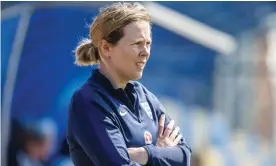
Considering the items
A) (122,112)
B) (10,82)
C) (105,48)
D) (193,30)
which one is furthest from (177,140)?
(10,82)

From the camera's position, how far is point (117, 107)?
7.65 feet

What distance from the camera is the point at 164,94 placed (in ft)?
19.2

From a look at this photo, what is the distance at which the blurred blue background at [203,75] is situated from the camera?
19.2 feet

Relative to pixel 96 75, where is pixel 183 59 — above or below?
above

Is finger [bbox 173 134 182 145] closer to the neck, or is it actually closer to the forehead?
the neck

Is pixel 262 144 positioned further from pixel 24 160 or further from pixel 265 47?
pixel 24 160

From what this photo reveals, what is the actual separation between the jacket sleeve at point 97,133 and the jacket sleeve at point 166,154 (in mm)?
63

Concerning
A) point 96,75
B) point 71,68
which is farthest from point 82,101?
point 71,68

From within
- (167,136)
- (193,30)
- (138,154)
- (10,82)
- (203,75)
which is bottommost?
(138,154)

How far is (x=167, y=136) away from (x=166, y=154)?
12 centimetres

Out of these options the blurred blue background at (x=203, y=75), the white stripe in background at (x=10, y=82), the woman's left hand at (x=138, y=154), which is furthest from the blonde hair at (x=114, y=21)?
the white stripe in background at (x=10, y=82)

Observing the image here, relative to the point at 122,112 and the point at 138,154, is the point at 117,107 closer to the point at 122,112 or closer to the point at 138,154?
the point at 122,112

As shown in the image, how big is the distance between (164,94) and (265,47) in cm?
87

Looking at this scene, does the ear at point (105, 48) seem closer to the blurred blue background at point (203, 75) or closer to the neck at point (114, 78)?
the neck at point (114, 78)
